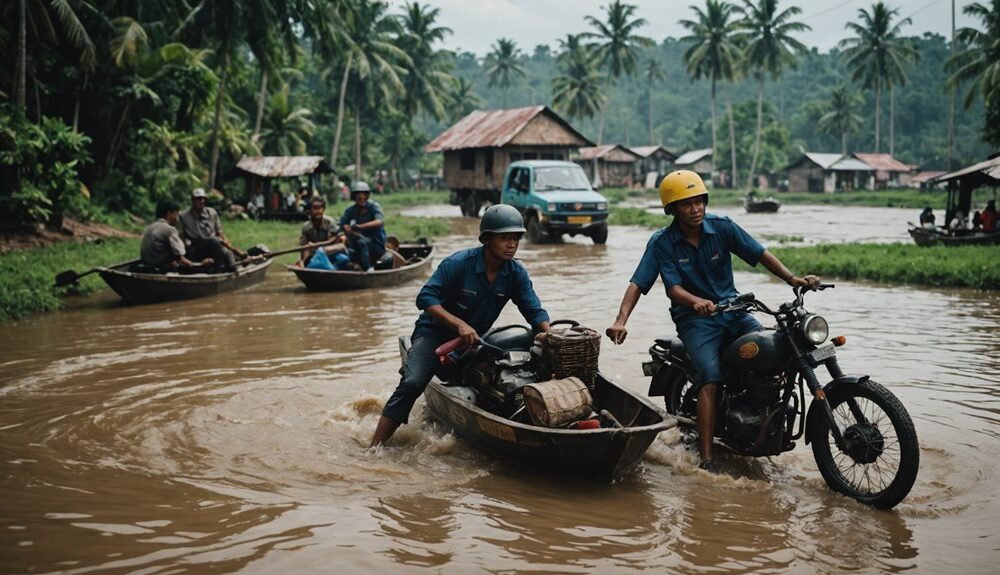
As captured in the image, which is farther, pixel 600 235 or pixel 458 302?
pixel 600 235

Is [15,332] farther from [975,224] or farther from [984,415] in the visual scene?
[975,224]

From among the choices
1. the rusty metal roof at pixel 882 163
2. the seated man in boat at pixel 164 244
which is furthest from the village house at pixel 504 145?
the rusty metal roof at pixel 882 163

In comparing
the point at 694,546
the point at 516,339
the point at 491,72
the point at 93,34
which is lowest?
the point at 694,546

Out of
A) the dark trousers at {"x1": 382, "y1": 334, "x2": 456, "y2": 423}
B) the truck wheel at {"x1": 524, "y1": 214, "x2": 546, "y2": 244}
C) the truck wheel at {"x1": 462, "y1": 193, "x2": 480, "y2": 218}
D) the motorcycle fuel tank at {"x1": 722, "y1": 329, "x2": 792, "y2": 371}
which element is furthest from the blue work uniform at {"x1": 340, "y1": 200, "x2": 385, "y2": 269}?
the truck wheel at {"x1": 462, "y1": 193, "x2": 480, "y2": 218}

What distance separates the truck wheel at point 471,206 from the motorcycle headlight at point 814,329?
31.3 metres

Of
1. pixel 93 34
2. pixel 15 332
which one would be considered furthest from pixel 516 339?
pixel 93 34

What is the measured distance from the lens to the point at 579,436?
4.80 metres

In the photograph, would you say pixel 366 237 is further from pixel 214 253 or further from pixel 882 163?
pixel 882 163

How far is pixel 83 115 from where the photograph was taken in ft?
81.0

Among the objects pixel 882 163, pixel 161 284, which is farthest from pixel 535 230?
pixel 882 163

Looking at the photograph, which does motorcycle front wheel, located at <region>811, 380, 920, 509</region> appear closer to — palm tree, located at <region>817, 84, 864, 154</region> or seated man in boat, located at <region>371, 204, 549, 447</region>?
seated man in boat, located at <region>371, 204, 549, 447</region>

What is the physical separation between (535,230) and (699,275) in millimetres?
16955

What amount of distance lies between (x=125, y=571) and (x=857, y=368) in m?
6.59

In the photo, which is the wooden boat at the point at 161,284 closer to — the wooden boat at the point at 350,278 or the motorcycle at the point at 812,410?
the wooden boat at the point at 350,278
